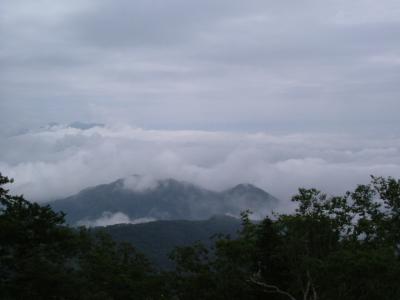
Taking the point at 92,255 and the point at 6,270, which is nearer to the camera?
the point at 6,270

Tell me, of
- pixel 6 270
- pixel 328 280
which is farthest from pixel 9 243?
pixel 328 280

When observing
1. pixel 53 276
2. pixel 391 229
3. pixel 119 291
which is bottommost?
pixel 119 291

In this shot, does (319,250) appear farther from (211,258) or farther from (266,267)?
(211,258)

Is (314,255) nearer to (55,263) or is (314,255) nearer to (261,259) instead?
(261,259)

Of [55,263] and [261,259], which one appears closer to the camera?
[261,259]

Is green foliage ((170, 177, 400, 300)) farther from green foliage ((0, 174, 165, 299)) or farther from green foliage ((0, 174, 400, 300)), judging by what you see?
green foliage ((0, 174, 165, 299))

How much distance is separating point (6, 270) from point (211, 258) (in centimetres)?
1525

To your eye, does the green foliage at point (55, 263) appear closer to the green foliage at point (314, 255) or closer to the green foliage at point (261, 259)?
the green foliage at point (261, 259)

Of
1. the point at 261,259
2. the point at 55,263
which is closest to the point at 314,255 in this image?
the point at 261,259

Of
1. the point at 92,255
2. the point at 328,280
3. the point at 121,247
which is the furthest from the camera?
the point at 121,247

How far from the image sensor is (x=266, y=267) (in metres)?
32.7

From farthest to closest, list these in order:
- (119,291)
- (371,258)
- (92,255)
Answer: (92,255) → (119,291) → (371,258)

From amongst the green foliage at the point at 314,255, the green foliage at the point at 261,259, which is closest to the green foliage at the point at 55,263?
the green foliage at the point at 261,259

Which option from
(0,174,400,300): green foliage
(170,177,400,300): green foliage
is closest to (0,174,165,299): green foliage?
(0,174,400,300): green foliage
